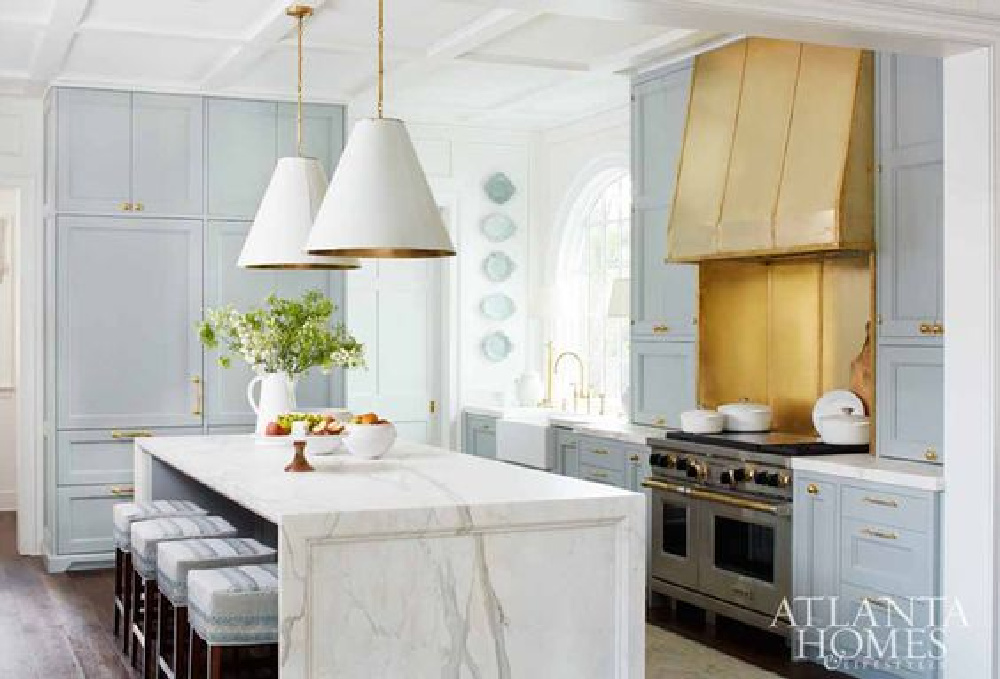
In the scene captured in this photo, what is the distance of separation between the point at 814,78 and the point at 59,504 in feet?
16.2

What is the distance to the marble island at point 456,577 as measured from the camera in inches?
138

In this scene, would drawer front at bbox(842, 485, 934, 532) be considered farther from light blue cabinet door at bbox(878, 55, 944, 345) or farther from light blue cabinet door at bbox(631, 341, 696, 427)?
light blue cabinet door at bbox(631, 341, 696, 427)

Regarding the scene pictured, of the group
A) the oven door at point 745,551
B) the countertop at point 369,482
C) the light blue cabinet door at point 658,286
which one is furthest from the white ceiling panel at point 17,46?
the oven door at point 745,551

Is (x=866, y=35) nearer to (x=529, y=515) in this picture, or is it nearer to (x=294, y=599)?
(x=529, y=515)

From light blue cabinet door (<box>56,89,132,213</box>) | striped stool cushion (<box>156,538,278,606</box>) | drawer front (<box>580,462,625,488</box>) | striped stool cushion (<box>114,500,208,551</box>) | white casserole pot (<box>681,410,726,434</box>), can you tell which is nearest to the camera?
striped stool cushion (<box>156,538,278,606</box>)

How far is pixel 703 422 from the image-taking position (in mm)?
6062

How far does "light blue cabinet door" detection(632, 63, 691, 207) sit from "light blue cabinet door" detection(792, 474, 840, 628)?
6.31 feet

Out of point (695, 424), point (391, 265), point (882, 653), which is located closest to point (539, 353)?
point (391, 265)

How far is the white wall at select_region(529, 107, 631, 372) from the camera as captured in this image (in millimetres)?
8359

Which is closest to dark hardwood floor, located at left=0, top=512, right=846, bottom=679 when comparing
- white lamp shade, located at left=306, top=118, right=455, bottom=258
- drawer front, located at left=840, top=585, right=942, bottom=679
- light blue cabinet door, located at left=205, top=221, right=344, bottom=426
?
drawer front, located at left=840, top=585, right=942, bottom=679

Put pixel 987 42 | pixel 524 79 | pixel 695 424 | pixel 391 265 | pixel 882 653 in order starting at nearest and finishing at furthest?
pixel 987 42, pixel 882 653, pixel 695 424, pixel 524 79, pixel 391 265

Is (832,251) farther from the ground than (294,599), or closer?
farther from the ground

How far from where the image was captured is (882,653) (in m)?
4.86

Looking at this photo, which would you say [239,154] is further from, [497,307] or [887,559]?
[887,559]
